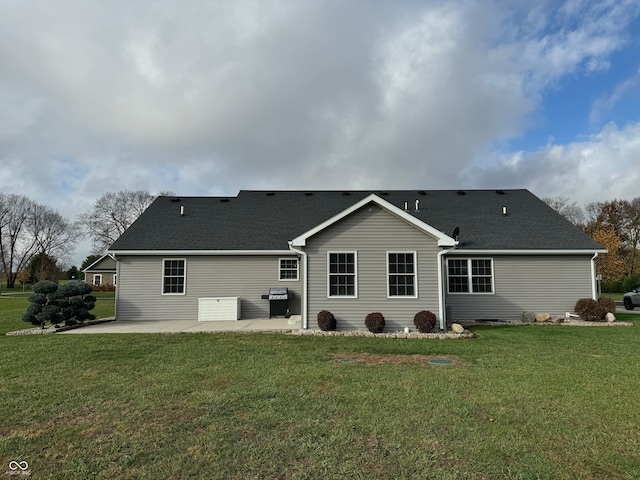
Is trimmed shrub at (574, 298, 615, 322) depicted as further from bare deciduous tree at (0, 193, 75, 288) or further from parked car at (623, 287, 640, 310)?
bare deciduous tree at (0, 193, 75, 288)

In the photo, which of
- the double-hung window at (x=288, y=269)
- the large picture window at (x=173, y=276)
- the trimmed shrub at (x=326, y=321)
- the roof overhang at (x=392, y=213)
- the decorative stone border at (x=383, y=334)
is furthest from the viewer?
the double-hung window at (x=288, y=269)

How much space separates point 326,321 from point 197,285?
645 centimetres

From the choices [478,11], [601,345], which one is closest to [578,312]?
[601,345]

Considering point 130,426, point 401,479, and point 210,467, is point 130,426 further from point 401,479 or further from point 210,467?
point 401,479

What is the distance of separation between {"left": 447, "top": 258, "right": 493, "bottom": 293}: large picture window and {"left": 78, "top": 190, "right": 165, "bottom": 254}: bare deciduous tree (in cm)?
3913

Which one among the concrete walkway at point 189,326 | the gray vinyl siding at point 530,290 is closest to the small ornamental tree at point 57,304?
the concrete walkway at point 189,326

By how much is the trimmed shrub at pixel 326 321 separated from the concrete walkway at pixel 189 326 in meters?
1.10

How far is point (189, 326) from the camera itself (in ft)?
41.7

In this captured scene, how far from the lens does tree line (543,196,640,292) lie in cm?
3753

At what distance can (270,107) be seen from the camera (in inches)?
679

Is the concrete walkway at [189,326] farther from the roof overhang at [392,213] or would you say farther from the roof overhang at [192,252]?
the roof overhang at [392,213]

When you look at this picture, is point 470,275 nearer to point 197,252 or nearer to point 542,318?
point 542,318

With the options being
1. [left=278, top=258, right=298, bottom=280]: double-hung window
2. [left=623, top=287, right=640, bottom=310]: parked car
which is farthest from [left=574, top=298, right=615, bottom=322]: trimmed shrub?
[left=278, top=258, right=298, bottom=280]: double-hung window

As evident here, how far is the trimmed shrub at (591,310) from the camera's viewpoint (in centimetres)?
1360
